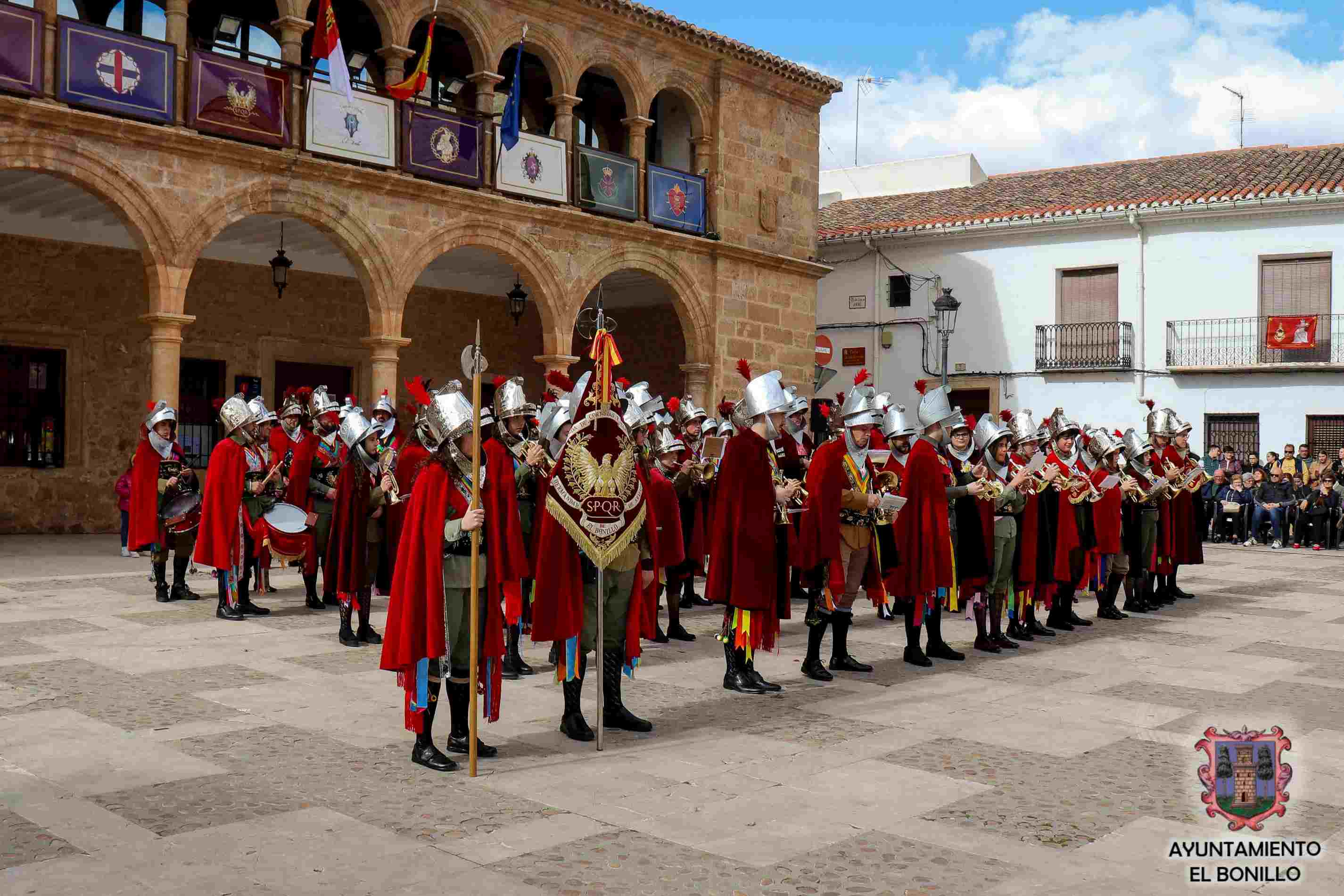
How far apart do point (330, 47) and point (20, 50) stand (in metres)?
3.24

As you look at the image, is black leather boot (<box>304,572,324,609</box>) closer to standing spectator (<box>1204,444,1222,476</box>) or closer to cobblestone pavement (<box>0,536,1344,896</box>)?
cobblestone pavement (<box>0,536,1344,896</box>)

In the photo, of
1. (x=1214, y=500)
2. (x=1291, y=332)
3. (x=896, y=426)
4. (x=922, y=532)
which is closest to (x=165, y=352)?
(x=896, y=426)

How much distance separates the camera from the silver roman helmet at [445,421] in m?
5.46

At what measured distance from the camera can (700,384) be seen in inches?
794

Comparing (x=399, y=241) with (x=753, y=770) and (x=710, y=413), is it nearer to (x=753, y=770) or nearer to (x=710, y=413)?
(x=710, y=413)

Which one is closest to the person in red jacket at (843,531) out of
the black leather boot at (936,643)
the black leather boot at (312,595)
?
the black leather boot at (936,643)

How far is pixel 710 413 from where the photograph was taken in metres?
20.1

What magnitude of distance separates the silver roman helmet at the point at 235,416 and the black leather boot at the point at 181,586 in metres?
1.35

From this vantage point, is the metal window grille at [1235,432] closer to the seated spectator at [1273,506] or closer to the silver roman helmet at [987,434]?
the seated spectator at [1273,506]

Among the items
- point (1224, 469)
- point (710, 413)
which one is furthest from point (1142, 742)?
point (1224, 469)

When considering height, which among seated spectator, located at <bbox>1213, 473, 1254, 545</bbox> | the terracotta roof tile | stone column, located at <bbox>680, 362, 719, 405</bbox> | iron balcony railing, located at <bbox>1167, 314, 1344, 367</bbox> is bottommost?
seated spectator, located at <bbox>1213, 473, 1254, 545</bbox>

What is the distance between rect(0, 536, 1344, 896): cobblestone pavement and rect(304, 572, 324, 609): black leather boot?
140cm

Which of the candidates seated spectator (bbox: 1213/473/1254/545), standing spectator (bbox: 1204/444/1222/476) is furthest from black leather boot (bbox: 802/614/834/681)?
standing spectator (bbox: 1204/444/1222/476)

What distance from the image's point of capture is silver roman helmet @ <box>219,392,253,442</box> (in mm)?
10164
